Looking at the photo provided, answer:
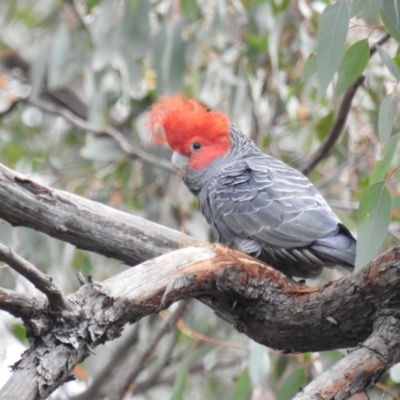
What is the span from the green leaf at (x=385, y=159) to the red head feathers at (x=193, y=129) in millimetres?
1400

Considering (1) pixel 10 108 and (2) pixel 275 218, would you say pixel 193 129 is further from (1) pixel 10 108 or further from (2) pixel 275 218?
(1) pixel 10 108

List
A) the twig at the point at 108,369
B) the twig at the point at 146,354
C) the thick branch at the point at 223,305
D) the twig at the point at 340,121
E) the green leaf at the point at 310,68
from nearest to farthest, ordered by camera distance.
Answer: the thick branch at the point at 223,305, the green leaf at the point at 310,68, the twig at the point at 340,121, the twig at the point at 146,354, the twig at the point at 108,369

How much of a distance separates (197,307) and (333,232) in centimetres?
166

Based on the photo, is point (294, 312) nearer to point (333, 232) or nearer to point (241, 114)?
point (333, 232)

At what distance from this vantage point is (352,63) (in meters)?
2.29

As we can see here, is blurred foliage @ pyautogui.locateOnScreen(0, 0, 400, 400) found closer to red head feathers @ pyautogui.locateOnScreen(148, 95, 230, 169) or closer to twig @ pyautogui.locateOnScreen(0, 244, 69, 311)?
red head feathers @ pyautogui.locateOnScreen(148, 95, 230, 169)

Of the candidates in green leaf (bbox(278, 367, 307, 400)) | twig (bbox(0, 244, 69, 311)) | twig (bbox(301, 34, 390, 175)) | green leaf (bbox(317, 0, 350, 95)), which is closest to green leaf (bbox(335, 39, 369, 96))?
green leaf (bbox(317, 0, 350, 95))

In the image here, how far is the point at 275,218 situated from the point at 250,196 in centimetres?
18

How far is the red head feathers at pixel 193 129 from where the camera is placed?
133 inches

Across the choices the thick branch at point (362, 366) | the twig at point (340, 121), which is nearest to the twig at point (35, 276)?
the thick branch at point (362, 366)

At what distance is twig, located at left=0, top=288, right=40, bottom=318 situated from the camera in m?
1.68

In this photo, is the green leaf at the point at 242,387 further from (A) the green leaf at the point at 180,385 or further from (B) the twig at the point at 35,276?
(B) the twig at the point at 35,276

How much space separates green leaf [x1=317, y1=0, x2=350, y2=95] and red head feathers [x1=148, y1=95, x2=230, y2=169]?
1.29 meters

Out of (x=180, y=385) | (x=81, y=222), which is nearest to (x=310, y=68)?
(x=81, y=222)
